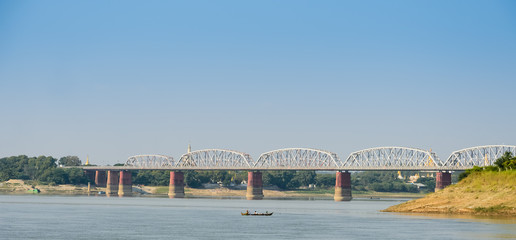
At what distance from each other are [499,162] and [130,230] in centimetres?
6629

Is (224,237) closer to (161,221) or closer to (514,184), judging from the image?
(161,221)

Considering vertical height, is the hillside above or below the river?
above

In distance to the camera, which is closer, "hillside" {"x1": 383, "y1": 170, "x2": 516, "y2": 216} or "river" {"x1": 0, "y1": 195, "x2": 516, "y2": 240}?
"river" {"x1": 0, "y1": 195, "x2": 516, "y2": 240}

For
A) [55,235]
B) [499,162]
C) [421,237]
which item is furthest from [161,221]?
[499,162]

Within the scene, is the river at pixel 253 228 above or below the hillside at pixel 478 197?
below

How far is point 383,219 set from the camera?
366ft

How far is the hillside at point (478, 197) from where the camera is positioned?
108312mm

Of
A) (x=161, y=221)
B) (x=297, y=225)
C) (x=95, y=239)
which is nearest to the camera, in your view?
(x=95, y=239)

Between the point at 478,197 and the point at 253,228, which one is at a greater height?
the point at 478,197

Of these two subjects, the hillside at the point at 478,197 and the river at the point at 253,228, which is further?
the hillside at the point at 478,197

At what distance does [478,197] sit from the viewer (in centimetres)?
11444

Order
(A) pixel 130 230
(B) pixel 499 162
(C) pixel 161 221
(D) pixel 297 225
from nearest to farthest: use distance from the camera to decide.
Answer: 1. (A) pixel 130 230
2. (D) pixel 297 225
3. (C) pixel 161 221
4. (B) pixel 499 162

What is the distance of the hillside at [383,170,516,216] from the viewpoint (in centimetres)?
10831

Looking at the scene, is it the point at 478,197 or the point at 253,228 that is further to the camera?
the point at 478,197
